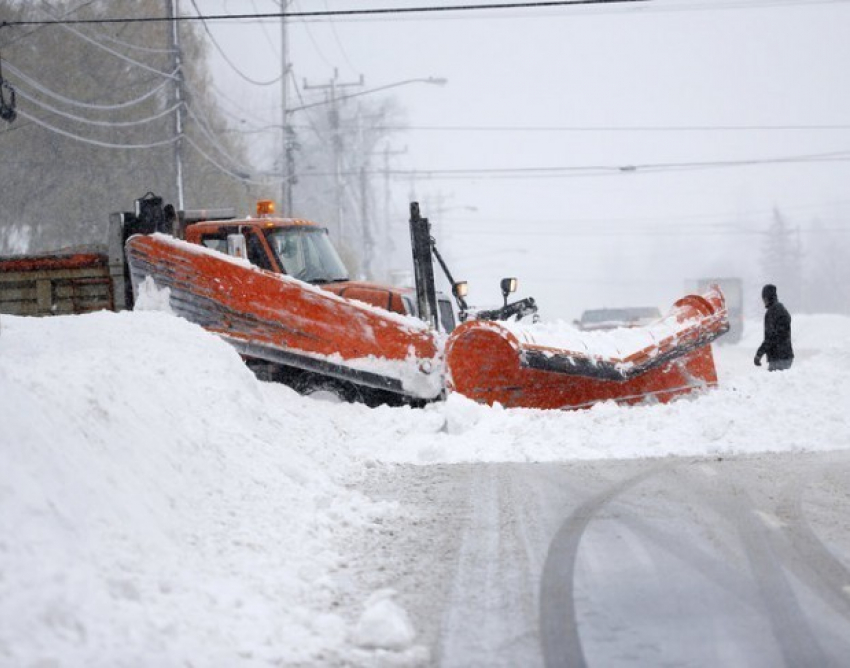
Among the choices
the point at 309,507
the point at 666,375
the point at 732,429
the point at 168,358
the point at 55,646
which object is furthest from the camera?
the point at 666,375

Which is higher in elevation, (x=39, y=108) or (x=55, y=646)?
(x=39, y=108)

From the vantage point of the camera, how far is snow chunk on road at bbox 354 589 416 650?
411 cm

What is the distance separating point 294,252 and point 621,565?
777 centimetres

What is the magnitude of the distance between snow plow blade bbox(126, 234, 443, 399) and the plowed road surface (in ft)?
8.75

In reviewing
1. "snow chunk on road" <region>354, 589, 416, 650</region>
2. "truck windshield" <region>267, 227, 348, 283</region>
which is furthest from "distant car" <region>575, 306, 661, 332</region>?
"snow chunk on road" <region>354, 589, 416, 650</region>

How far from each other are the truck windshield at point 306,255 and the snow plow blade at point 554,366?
2329mm

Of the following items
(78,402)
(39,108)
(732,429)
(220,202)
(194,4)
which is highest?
(194,4)

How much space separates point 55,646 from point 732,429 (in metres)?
7.21

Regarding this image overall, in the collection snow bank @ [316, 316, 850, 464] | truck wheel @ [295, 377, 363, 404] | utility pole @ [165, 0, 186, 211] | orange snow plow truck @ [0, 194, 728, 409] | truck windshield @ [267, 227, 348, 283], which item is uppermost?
utility pole @ [165, 0, 186, 211]

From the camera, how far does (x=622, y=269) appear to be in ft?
630

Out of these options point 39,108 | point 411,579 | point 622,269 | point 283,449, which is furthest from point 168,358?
point 622,269

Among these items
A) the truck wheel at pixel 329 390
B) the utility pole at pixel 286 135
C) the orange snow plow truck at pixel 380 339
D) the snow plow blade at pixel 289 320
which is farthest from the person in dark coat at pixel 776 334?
the utility pole at pixel 286 135

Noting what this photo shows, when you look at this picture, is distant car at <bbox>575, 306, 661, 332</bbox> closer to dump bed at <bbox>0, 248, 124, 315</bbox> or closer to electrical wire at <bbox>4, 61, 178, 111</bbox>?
electrical wire at <bbox>4, 61, 178, 111</bbox>

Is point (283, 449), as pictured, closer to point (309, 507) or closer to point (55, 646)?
point (309, 507)
